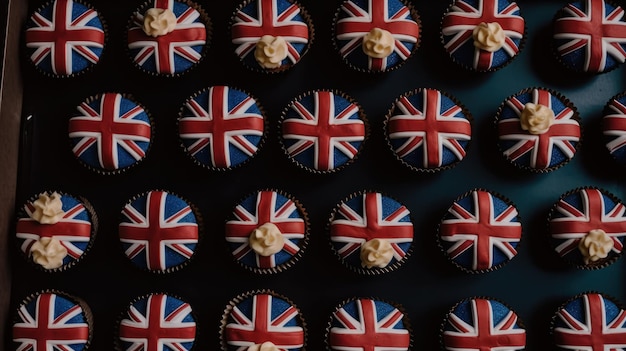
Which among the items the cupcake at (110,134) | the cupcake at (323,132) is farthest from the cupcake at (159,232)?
the cupcake at (323,132)

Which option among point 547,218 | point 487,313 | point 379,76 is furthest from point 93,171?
point 547,218

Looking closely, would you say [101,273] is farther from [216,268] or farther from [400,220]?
[400,220]

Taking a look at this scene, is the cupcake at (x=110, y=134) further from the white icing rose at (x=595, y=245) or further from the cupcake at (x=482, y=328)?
the white icing rose at (x=595, y=245)

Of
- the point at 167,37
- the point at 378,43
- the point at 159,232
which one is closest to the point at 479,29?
the point at 378,43

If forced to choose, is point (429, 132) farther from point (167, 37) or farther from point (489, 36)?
point (167, 37)

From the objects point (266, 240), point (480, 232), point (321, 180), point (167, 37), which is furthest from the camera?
point (321, 180)

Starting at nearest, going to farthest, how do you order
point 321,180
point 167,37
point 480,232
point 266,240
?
point 266,240 → point 480,232 → point 167,37 → point 321,180
